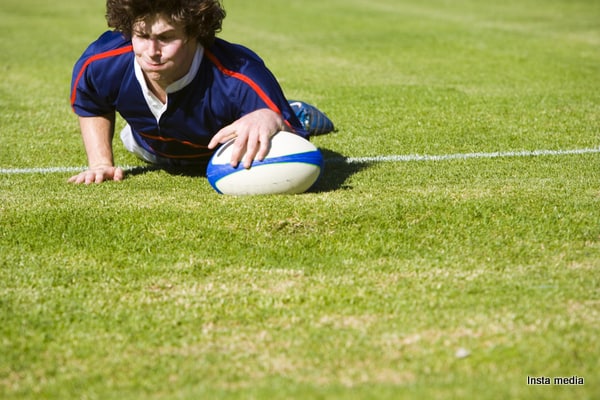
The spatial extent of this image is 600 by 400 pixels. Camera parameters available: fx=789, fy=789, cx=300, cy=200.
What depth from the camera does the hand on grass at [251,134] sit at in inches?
176

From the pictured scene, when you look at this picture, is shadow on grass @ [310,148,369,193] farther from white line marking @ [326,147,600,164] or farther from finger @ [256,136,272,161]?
finger @ [256,136,272,161]

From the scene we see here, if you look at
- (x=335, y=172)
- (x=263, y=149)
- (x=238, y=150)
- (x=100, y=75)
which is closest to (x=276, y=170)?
(x=263, y=149)

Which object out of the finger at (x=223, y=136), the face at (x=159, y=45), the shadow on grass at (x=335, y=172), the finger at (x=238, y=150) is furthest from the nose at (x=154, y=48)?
the shadow on grass at (x=335, y=172)

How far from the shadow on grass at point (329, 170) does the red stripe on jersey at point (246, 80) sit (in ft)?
1.86

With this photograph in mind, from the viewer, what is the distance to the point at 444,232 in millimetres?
4078

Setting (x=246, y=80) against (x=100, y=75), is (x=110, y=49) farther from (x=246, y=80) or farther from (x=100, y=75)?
(x=246, y=80)

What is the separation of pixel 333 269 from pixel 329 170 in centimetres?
177

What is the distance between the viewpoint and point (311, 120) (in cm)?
639

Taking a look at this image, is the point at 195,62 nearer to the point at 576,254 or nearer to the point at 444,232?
the point at 444,232

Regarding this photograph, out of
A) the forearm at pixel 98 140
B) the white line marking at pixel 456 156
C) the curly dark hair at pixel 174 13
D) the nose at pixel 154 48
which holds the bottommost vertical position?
the white line marking at pixel 456 156

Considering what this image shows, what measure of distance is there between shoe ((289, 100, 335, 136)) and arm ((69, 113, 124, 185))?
1.63 m

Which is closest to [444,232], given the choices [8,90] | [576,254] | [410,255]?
→ [410,255]

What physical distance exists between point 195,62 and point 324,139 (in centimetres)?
181

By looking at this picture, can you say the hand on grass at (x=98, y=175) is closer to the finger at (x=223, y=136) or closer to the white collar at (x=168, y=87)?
the white collar at (x=168, y=87)
